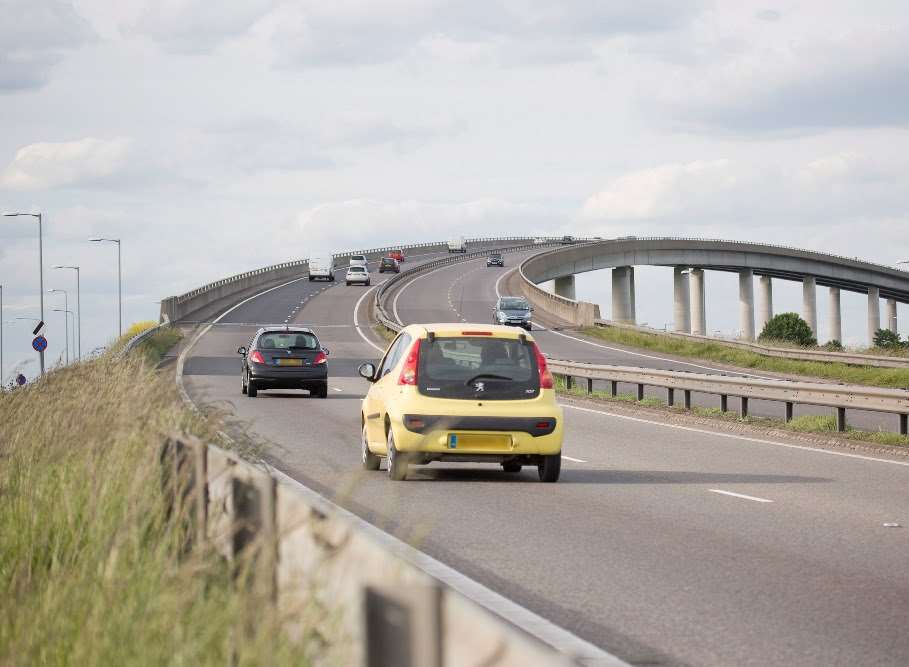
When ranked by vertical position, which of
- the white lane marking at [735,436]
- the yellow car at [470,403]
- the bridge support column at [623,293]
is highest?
the bridge support column at [623,293]

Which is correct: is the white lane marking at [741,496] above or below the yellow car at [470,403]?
below

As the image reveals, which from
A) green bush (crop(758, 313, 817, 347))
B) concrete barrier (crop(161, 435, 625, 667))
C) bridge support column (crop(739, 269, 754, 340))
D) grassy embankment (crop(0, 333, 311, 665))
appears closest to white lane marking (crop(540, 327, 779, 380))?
grassy embankment (crop(0, 333, 311, 665))

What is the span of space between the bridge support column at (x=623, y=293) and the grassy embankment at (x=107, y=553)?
98813 millimetres

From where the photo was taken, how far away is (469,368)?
15.3 m

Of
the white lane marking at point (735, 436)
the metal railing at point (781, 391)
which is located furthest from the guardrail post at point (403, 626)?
the metal railing at point (781, 391)

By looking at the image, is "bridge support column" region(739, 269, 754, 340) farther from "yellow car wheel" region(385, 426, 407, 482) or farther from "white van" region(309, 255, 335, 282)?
"yellow car wheel" region(385, 426, 407, 482)

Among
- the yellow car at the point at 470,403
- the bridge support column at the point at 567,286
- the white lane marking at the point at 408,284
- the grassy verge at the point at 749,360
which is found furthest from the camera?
the bridge support column at the point at 567,286

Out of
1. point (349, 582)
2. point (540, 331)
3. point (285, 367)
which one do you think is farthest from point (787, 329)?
point (349, 582)

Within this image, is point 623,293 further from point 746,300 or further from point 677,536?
point 677,536

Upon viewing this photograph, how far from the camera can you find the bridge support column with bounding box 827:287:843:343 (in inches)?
5295

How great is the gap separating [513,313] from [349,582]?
6302 cm

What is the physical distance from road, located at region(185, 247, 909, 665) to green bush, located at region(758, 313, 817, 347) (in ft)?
257

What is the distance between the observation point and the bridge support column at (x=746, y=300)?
421 ft

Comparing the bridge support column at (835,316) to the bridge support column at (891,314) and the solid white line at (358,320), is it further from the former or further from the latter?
the solid white line at (358,320)
